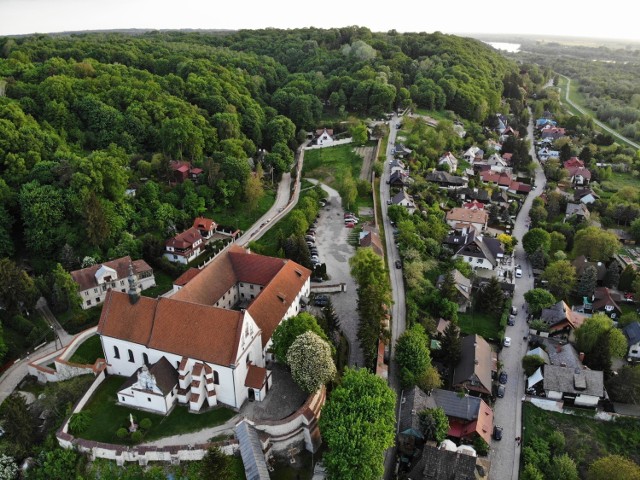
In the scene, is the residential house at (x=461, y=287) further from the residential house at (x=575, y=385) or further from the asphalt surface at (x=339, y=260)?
the residential house at (x=575, y=385)

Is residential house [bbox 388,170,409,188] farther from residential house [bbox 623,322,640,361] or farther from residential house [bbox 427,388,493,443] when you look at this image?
residential house [bbox 427,388,493,443]

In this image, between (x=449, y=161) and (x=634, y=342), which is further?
(x=449, y=161)

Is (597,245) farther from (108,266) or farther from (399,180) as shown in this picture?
(108,266)

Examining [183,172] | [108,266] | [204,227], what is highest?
[183,172]

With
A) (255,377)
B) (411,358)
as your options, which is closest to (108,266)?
(255,377)

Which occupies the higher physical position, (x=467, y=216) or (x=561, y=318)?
(x=467, y=216)

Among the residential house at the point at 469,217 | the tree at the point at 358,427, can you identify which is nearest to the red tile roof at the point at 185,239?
the tree at the point at 358,427

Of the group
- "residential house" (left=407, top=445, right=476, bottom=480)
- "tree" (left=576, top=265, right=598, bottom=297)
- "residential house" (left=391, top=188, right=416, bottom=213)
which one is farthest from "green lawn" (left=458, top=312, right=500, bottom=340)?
"residential house" (left=391, top=188, right=416, bottom=213)
